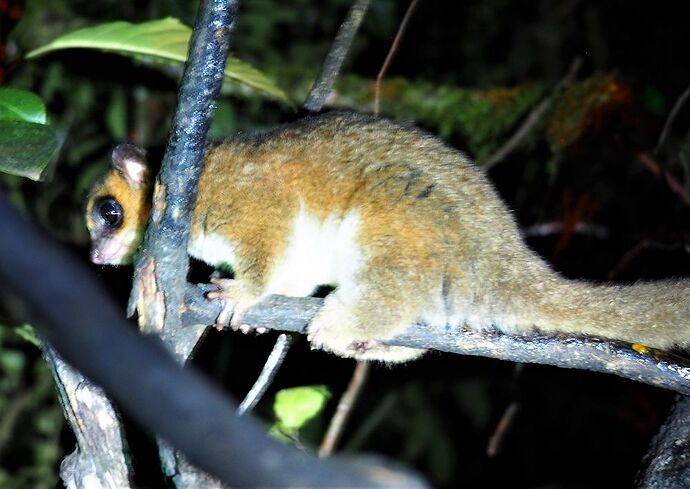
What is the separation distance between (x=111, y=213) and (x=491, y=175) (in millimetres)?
3418

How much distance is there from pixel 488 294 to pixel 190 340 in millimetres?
1181

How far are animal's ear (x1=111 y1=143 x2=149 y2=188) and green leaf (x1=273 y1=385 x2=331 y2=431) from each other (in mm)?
1168

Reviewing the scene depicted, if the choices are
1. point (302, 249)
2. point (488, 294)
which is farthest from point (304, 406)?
point (488, 294)

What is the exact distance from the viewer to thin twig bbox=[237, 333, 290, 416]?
2.50 m

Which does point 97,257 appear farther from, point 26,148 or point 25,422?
point 25,422

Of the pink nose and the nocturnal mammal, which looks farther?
the pink nose

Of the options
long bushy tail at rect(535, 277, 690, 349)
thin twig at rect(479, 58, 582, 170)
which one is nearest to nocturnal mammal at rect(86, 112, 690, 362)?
long bushy tail at rect(535, 277, 690, 349)

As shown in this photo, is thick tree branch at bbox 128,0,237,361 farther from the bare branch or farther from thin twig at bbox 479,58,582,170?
thin twig at bbox 479,58,582,170

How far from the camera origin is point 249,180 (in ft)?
10.6

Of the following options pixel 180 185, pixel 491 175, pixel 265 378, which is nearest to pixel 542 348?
pixel 265 378

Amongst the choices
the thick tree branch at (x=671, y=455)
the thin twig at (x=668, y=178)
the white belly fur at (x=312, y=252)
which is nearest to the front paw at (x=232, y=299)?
the white belly fur at (x=312, y=252)

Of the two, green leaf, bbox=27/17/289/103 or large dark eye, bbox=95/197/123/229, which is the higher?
green leaf, bbox=27/17/289/103

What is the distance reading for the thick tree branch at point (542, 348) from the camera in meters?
2.27

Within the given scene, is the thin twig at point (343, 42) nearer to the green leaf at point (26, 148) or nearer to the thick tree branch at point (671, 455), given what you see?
the green leaf at point (26, 148)
